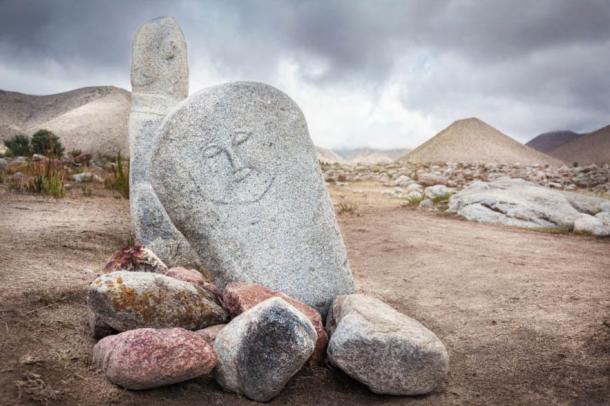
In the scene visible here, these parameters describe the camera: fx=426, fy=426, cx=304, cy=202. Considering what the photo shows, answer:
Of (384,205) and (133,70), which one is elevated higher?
(133,70)

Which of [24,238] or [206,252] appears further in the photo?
[24,238]

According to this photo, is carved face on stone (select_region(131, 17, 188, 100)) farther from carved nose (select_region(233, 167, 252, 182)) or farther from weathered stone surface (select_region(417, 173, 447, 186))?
weathered stone surface (select_region(417, 173, 447, 186))

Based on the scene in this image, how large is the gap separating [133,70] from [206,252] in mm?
3058

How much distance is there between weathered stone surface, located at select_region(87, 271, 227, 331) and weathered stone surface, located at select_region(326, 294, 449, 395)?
80 cm

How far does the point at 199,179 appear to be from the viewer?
280 centimetres

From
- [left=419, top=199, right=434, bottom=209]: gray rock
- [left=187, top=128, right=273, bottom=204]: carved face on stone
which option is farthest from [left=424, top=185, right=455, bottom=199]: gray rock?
[left=187, top=128, right=273, bottom=204]: carved face on stone

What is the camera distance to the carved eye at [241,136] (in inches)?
113

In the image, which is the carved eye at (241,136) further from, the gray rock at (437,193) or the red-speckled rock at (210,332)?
the gray rock at (437,193)

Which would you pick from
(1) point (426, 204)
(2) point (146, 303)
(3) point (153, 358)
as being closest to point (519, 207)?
(1) point (426, 204)

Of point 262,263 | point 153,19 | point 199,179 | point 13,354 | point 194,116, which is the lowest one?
point 13,354

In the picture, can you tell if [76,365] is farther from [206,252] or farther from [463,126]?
[463,126]

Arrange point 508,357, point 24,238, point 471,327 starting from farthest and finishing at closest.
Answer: point 24,238 → point 471,327 → point 508,357

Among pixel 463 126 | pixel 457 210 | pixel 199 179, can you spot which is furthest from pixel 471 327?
pixel 463 126

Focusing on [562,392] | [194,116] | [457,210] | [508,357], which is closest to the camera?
[562,392]
